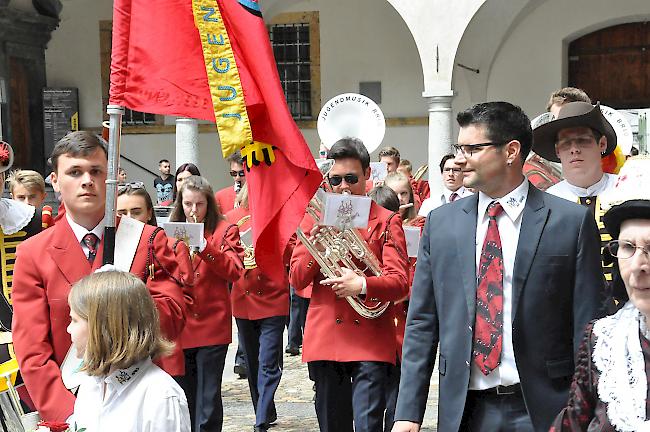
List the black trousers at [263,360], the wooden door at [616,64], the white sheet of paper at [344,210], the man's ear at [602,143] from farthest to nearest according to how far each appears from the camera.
A: the wooden door at [616,64], the black trousers at [263,360], the white sheet of paper at [344,210], the man's ear at [602,143]

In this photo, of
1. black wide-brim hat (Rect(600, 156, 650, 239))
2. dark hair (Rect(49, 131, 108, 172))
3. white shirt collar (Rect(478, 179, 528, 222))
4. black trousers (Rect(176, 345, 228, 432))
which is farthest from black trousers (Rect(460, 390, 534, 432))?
black trousers (Rect(176, 345, 228, 432))

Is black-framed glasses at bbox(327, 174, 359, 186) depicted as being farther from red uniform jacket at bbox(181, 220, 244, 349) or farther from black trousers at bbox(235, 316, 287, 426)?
black trousers at bbox(235, 316, 287, 426)

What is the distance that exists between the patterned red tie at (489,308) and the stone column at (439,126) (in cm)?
1364

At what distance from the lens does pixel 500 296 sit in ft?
13.1

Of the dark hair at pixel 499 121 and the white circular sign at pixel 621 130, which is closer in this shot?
the dark hair at pixel 499 121

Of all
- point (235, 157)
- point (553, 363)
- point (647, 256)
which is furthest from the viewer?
point (235, 157)

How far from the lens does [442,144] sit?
58.8 ft

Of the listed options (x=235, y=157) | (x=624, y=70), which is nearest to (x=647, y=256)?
(x=235, y=157)

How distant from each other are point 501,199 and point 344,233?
6.24 ft

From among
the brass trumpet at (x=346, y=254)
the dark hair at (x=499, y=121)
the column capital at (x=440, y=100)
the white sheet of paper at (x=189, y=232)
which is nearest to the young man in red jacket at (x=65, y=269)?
the dark hair at (x=499, y=121)

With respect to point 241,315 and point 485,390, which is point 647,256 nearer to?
point 485,390

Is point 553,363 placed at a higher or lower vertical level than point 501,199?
lower

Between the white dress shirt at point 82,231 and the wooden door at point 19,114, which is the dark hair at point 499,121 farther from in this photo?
the wooden door at point 19,114

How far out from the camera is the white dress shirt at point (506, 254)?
156 inches
